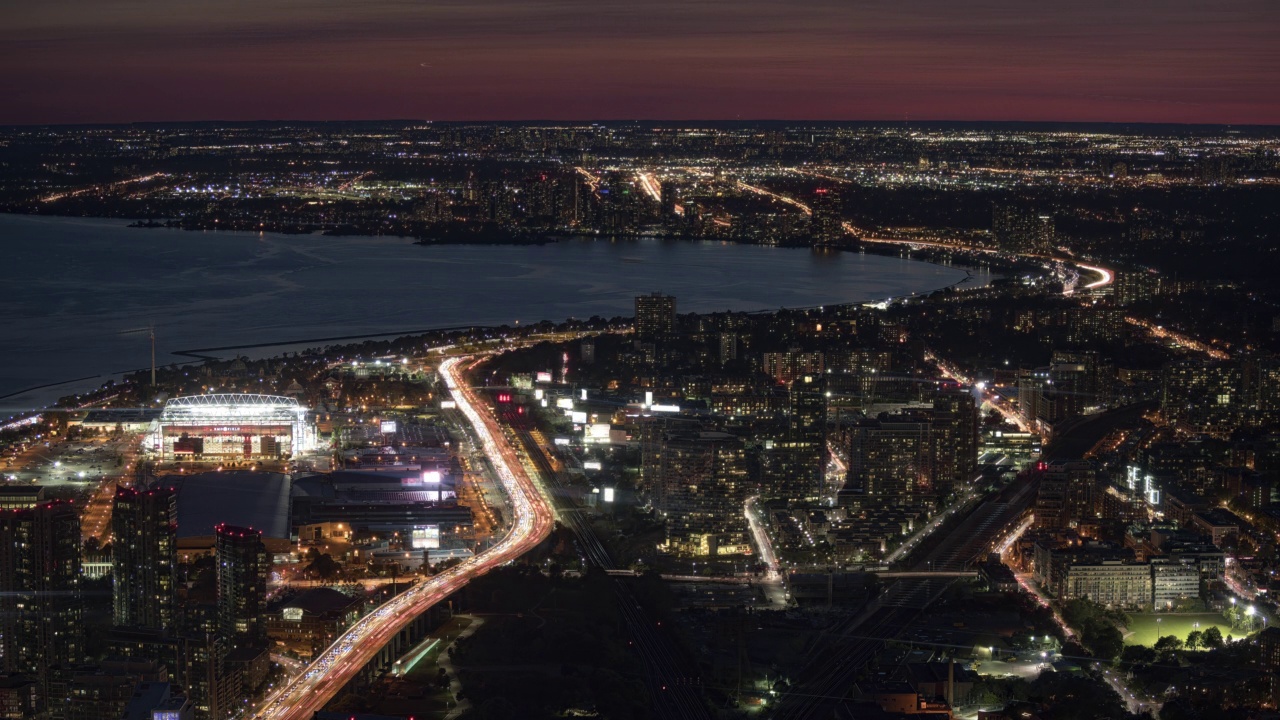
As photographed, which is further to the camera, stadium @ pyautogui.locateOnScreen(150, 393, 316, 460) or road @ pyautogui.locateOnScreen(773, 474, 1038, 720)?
stadium @ pyautogui.locateOnScreen(150, 393, 316, 460)

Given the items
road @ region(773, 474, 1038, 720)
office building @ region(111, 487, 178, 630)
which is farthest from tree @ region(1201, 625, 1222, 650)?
office building @ region(111, 487, 178, 630)

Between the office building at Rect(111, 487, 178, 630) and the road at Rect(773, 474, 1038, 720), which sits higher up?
the office building at Rect(111, 487, 178, 630)

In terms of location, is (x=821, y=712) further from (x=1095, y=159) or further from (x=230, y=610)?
(x=1095, y=159)

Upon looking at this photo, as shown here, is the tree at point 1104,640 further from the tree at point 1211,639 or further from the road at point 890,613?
the road at point 890,613

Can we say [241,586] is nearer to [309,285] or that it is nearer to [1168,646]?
[1168,646]

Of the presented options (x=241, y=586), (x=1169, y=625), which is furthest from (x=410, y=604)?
(x=1169, y=625)

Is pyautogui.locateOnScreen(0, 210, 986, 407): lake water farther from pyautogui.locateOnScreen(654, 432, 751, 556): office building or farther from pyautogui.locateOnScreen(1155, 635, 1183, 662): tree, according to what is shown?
pyautogui.locateOnScreen(1155, 635, 1183, 662): tree

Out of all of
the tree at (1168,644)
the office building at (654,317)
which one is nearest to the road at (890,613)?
the tree at (1168,644)
